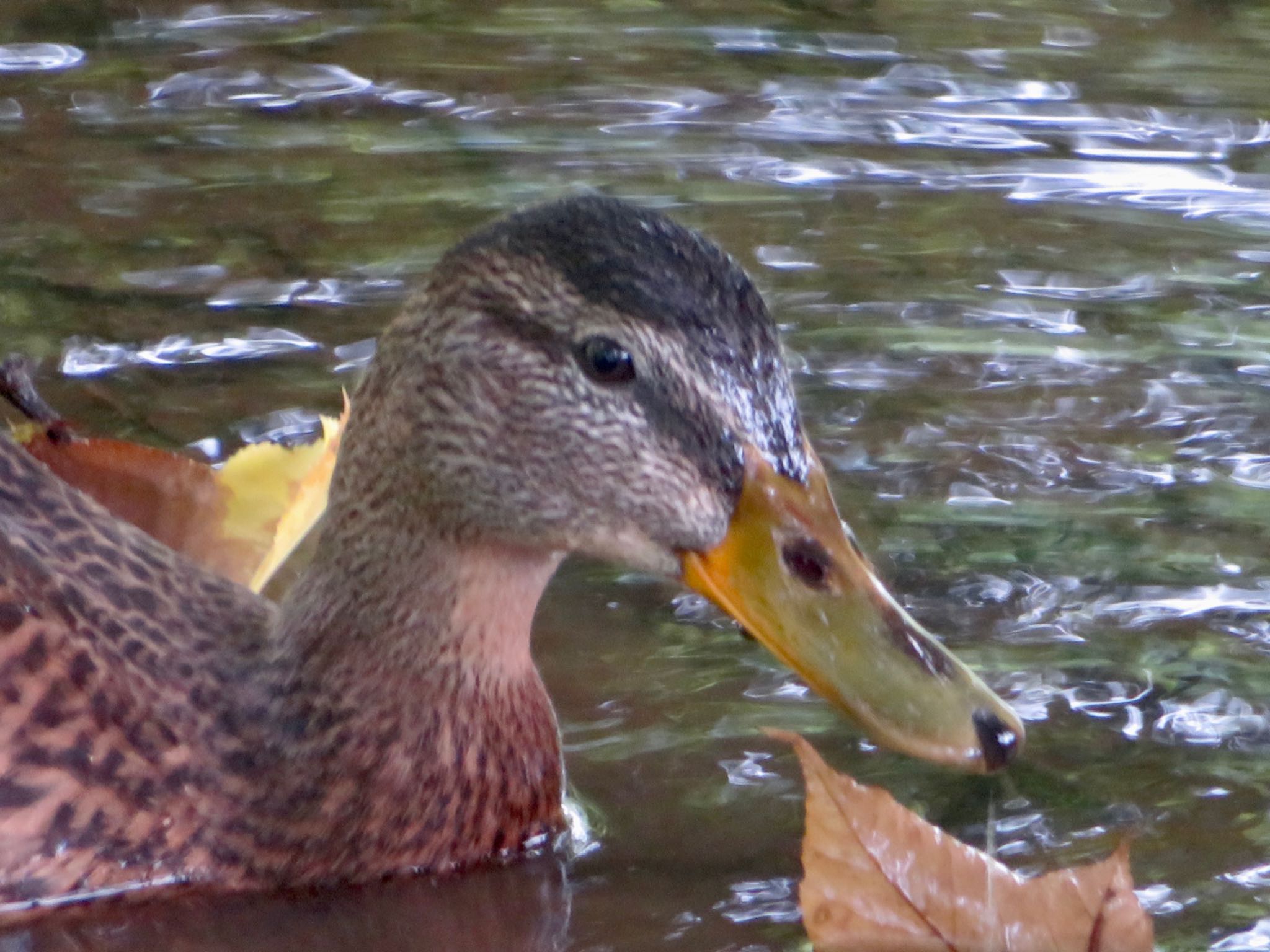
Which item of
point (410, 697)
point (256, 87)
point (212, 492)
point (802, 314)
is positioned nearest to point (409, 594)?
point (410, 697)

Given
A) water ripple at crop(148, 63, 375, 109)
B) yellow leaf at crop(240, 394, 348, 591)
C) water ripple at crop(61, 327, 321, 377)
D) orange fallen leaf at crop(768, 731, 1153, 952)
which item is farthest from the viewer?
water ripple at crop(148, 63, 375, 109)

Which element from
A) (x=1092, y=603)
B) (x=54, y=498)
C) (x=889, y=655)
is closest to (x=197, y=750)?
(x=54, y=498)

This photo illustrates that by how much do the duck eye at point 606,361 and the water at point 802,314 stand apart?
0.97 m

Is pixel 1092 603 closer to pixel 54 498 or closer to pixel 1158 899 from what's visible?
pixel 1158 899

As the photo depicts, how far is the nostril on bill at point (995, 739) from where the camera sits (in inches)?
146

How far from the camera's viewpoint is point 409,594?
434 cm

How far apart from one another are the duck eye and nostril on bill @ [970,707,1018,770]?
81cm

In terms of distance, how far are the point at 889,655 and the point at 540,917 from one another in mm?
886

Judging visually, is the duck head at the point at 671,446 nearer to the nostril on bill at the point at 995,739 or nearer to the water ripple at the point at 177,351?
the nostril on bill at the point at 995,739

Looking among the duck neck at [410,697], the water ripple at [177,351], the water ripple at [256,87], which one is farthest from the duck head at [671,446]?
the water ripple at [256,87]

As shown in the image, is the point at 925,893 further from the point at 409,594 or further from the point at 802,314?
the point at 802,314

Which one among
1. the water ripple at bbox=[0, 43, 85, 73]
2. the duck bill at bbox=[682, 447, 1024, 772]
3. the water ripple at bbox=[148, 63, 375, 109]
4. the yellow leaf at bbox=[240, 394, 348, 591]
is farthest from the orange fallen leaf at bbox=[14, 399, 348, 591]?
Answer: the water ripple at bbox=[0, 43, 85, 73]

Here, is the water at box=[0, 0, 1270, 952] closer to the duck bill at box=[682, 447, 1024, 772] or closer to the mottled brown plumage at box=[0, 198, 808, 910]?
the mottled brown plumage at box=[0, 198, 808, 910]

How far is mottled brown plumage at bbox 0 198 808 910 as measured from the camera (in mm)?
3893
